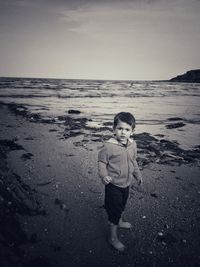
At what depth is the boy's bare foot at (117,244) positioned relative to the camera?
2.75m

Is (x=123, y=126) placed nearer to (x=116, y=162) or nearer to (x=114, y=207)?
(x=116, y=162)

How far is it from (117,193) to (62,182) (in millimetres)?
1499

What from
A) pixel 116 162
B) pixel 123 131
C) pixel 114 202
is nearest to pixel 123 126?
pixel 123 131

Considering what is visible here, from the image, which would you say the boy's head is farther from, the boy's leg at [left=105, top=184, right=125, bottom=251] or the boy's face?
the boy's leg at [left=105, top=184, right=125, bottom=251]

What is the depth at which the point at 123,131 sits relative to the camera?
2.85m

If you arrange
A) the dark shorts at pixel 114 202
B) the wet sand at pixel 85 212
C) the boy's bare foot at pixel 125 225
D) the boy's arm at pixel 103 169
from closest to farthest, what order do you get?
the wet sand at pixel 85 212 → the boy's arm at pixel 103 169 → the dark shorts at pixel 114 202 → the boy's bare foot at pixel 125 225

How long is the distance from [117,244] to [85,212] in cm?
→ 74

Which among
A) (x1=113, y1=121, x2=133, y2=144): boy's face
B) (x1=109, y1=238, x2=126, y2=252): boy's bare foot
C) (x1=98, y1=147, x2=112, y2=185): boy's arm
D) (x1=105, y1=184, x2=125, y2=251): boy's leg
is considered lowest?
(x1=109, y1=238, x2=126, y2=252): boy's bare foot

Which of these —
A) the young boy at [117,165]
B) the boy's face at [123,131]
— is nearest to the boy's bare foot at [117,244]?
the young boy at [117,165]

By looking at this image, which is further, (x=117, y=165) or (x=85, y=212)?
(x=85, y=212)

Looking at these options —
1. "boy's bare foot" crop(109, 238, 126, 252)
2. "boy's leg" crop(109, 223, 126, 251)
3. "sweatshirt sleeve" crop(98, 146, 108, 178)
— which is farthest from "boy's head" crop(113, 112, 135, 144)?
"boy's bare foot" crop(109, 238, 126, 252)

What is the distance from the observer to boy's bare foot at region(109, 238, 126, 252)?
2752 mm

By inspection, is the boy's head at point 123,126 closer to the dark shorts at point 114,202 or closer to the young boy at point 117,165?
the young boy at point 117,165

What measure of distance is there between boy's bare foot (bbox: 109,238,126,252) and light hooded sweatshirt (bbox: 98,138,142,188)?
63 cm
